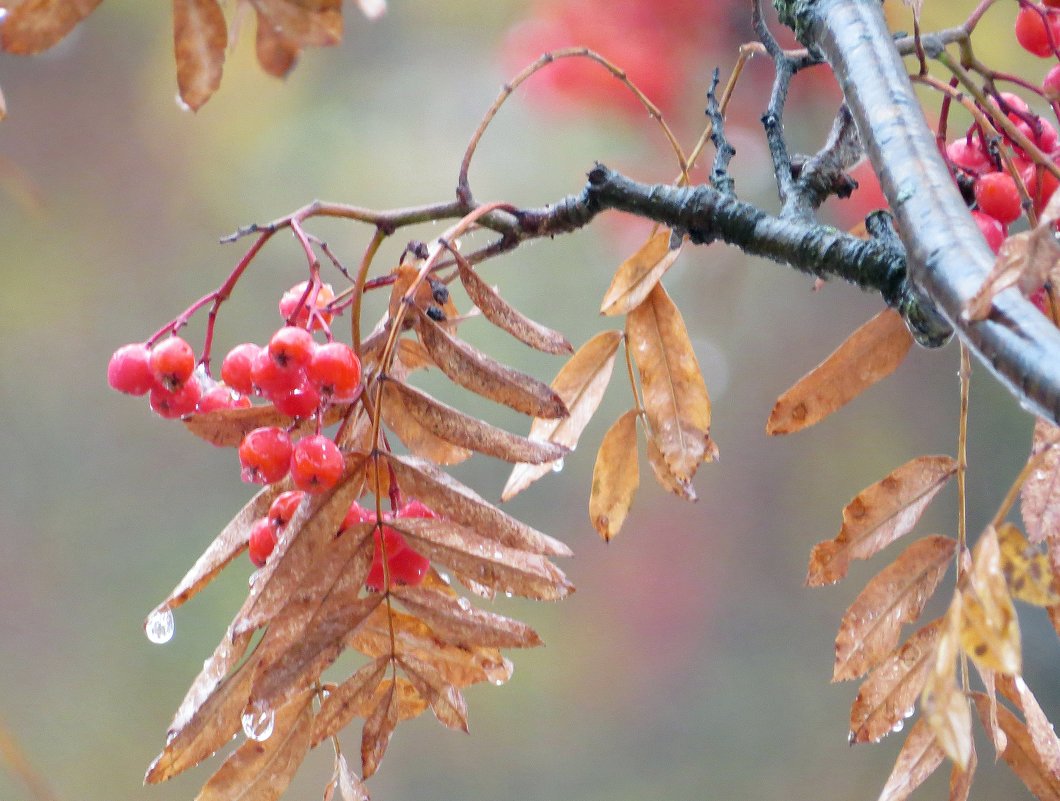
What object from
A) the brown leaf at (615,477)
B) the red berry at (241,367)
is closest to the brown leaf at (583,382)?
the brown leaf at (615,477)

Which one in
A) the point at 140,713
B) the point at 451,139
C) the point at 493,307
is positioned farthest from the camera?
the point at 451,139

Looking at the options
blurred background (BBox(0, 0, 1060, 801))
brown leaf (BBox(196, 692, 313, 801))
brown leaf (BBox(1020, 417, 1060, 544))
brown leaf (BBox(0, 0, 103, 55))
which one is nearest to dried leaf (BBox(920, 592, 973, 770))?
brown leaf (BBox(1020, 417, 1060, 544))

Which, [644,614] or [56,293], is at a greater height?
[56,293]

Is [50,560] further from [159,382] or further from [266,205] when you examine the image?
[159,382]

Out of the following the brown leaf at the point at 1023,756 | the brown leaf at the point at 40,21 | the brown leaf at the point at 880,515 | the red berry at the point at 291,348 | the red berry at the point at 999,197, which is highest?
the brown leaf at the point at 40,21

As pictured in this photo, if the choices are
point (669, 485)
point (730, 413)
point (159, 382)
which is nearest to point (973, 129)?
point (669, 485)

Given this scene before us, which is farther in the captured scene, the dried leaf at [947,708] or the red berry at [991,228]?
the red berry at [991,228]

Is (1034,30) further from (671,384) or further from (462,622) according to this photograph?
(462,622)

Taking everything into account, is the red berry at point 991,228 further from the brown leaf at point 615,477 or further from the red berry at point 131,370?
the red berry at point 131,370
